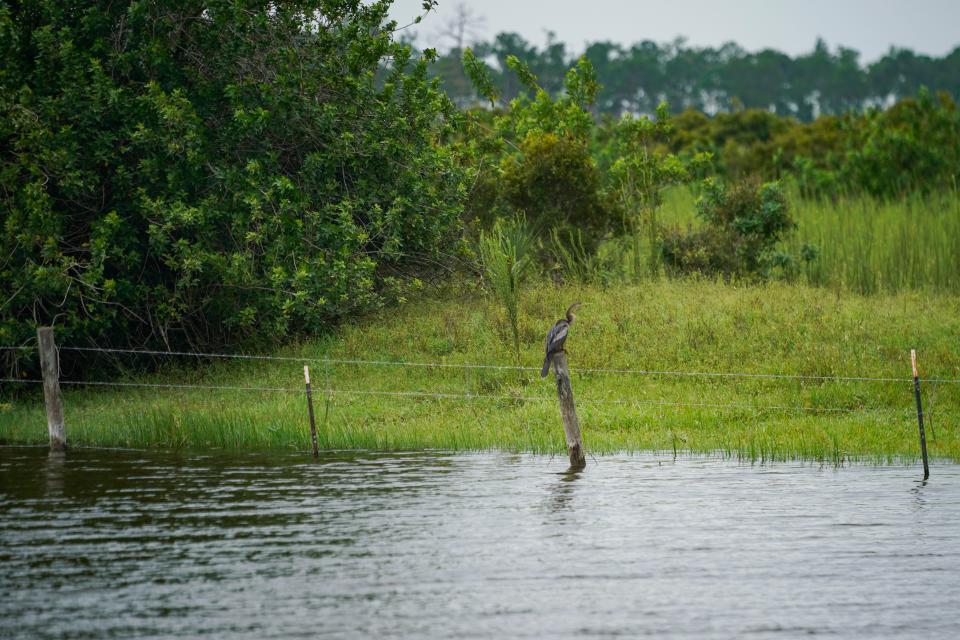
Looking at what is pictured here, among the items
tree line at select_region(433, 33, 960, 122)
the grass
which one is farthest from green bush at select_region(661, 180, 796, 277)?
tree line at select_region(433, 33, 960, 122)

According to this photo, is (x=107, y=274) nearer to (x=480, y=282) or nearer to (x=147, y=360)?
(x=147, y=360)

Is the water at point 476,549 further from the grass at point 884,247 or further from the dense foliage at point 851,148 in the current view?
the dense foliage at point 851,148

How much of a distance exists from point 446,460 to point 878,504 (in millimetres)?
5480

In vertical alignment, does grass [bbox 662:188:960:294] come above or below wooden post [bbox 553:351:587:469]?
above

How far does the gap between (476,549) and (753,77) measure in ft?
352

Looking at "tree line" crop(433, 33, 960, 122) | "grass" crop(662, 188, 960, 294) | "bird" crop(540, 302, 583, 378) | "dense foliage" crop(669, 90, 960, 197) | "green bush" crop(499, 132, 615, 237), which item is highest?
"tree line" crop(433, 33, 960, 122)

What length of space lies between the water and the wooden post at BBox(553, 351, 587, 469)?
0.30 metres

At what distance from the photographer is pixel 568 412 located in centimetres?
1546

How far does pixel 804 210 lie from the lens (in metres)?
33.8

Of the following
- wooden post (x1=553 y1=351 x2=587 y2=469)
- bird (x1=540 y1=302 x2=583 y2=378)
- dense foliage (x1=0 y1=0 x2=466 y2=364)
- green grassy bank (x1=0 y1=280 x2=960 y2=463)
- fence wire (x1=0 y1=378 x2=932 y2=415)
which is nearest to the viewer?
bird (x1=540 y1=302 x2=583 y2=378)

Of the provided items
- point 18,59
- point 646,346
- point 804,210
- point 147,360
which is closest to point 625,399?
point 646,346

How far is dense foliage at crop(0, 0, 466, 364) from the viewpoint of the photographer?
21203mm

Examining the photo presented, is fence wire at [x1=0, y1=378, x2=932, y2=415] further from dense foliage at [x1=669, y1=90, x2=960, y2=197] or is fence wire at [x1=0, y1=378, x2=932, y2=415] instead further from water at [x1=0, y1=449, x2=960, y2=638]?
dense foliage at [x1=669, y1=90, x2=960, y2=197]

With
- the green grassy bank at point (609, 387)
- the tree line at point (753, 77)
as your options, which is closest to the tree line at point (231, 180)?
the green grassy bank at point (609, 387)
